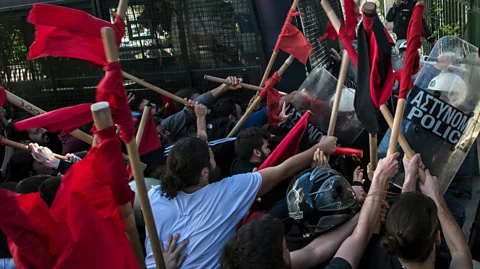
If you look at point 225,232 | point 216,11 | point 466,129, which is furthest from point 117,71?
point 216,11

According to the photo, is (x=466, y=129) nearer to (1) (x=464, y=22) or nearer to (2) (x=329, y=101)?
(2) (x=329, y=101)

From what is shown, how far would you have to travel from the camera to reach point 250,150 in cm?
368

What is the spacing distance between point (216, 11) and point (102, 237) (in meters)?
3.89

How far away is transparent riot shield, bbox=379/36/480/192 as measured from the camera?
307 cm

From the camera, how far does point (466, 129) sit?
3.11 metres

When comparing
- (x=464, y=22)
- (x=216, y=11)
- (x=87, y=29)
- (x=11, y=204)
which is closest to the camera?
(x=11, y=204)

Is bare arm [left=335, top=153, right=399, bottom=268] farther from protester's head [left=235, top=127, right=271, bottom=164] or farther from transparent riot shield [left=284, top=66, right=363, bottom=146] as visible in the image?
transparent riot shield [left=284, top=66, right=363, bottom=146]

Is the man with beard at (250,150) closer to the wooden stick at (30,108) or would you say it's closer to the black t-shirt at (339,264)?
the wooden stick at (30,108)

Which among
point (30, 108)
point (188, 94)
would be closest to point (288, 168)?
point (30, 108)

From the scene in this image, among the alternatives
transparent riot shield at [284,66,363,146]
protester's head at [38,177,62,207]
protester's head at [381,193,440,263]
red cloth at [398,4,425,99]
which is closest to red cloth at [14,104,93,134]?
protester's head at [38,177,62,207]

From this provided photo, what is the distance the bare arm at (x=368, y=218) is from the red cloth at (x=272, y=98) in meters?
2.07

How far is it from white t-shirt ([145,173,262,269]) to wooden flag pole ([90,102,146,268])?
1.12 feet

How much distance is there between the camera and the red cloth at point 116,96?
209cm

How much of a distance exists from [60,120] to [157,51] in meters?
3.60
